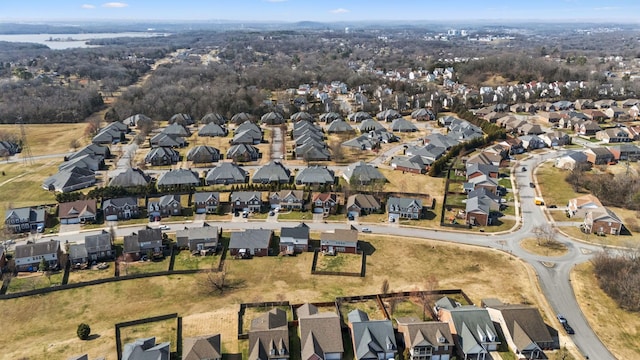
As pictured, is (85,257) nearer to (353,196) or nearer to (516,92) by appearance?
(353,196)

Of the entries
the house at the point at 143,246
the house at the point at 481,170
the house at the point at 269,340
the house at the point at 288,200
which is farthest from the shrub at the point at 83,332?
the house at the point at 481,170

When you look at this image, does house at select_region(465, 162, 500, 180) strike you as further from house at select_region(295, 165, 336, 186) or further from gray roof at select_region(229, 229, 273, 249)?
gray roof at select_region(229, 229, 273, 249)

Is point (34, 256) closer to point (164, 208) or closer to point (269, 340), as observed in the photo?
point (164, 208)

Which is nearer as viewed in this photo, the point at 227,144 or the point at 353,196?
the point at 353,196

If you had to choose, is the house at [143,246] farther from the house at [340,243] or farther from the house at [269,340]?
the house at [269,340]

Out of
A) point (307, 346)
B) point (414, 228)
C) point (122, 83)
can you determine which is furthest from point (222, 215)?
point (122, 83)

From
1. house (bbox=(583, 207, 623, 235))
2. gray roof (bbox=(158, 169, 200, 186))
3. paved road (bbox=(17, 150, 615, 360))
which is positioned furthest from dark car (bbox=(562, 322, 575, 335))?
gray roof (bbox=(158, 169, 200, 186))
